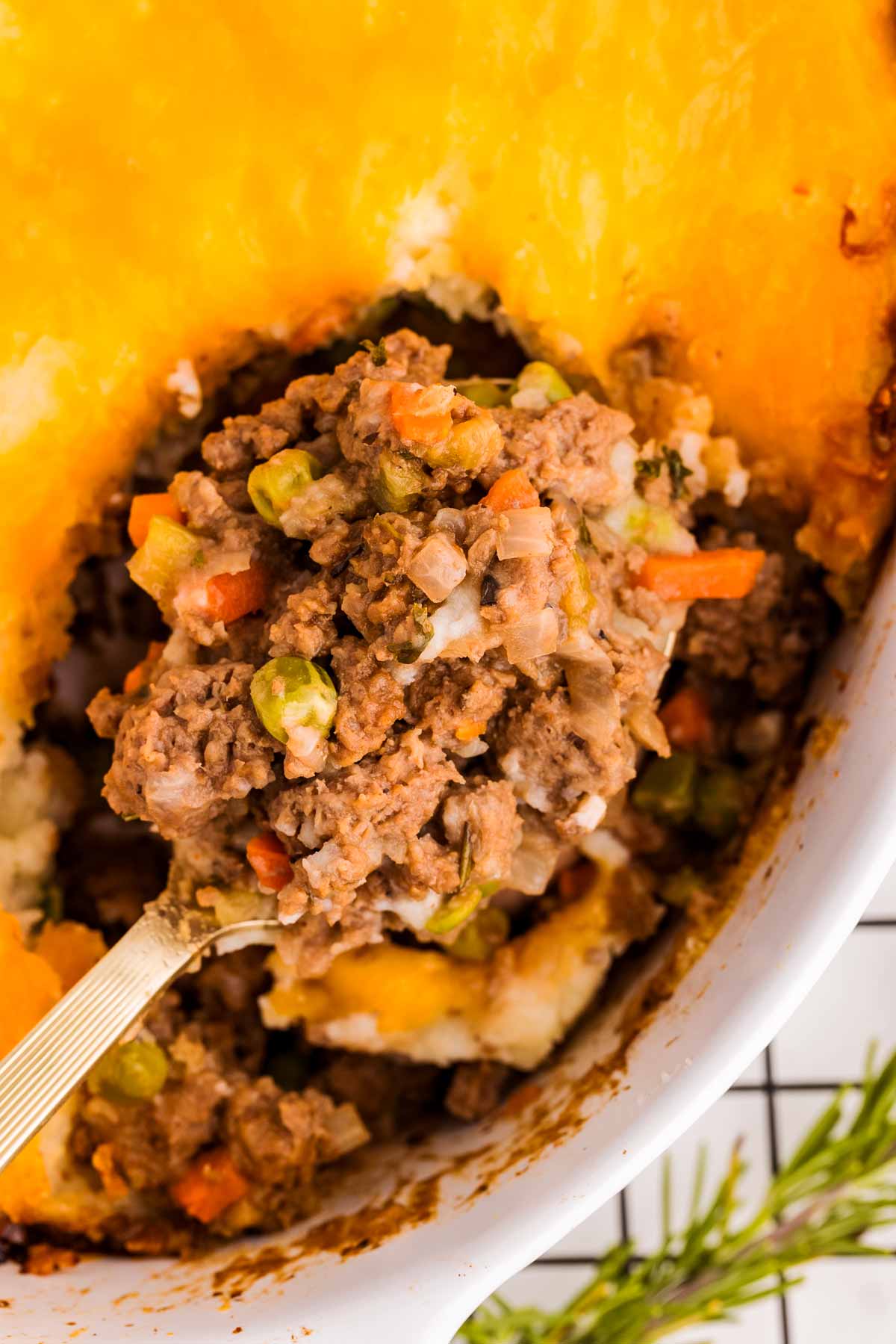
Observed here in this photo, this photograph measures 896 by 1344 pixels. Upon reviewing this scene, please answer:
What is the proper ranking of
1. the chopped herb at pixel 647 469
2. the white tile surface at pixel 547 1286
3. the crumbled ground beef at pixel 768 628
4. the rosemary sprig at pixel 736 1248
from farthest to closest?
the white tile surface at pixel 547 1286
the rosemary sprig at pixel 736 1248
the crumbled ground beef at pixel 768 628
the chopped herb at pixel 647 469

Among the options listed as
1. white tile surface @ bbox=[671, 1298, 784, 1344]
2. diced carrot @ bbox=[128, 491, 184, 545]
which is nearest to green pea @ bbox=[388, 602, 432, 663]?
diced carrot @ bbox=[128, 491, 184, 545]

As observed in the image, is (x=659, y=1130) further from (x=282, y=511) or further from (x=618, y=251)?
(x=618, y=251)

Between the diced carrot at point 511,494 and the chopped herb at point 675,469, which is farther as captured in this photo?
the chopped herb at point 675,469

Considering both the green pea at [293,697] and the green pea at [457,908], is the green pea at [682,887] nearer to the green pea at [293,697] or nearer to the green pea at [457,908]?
the green pea at [457,908]

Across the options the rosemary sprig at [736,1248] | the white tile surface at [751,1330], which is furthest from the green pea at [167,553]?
the white tile surface at [751,1330]

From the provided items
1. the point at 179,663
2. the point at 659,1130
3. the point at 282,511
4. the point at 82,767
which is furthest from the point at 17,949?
the point at 659,1130

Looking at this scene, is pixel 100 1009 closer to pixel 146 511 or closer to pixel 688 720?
pixel 146 511

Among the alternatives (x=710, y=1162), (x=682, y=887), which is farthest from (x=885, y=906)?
(x=682, y=887)
